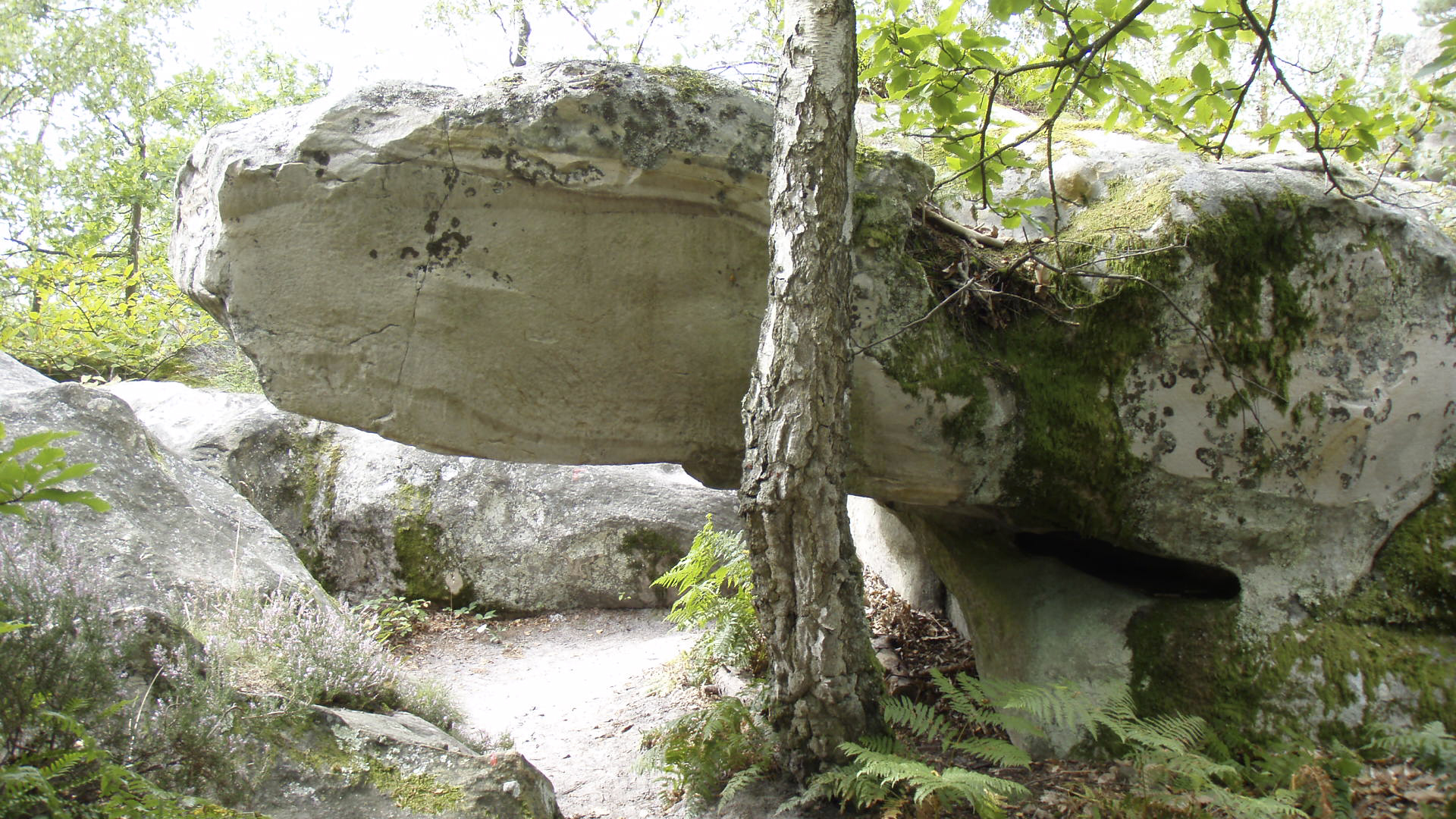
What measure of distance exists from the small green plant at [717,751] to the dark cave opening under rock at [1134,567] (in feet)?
5.93

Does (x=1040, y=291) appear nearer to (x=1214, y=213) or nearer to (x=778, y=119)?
(x=1214, y=213)

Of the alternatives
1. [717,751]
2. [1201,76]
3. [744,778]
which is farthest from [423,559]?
[1201,76]

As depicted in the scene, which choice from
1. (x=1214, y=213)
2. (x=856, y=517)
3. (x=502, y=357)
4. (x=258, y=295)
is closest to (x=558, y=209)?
(x=502, y=357)

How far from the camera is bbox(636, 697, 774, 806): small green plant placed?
3.43m

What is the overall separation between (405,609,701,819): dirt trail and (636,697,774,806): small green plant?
0.24 meters

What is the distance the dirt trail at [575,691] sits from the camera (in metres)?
4.24

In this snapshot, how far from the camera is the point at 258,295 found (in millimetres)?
3260

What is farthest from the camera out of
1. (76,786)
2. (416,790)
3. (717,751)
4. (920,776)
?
(717,751)

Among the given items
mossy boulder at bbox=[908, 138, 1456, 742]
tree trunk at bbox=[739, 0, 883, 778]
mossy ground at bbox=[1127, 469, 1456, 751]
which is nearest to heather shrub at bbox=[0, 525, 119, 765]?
tree trunk at bbox=[739, 0, 883, 778]

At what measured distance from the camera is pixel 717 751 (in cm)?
348

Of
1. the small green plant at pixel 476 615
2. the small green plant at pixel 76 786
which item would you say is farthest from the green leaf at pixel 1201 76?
the small green plant at pixel 476 615

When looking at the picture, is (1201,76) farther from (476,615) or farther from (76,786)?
(476,615)

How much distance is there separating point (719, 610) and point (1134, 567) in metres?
2.27

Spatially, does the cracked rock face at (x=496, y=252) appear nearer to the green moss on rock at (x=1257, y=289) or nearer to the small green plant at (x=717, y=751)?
the small green plant at (x=717, y=751)
